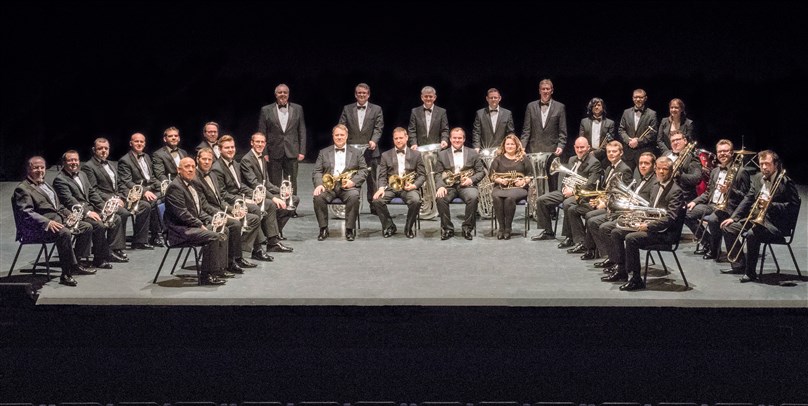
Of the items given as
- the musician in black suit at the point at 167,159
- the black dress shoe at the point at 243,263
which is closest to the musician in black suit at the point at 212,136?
the musician in black suit at the point at 167,159

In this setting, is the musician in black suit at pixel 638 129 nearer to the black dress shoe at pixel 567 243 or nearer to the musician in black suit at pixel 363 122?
the black dress shoe at pixel 567 243

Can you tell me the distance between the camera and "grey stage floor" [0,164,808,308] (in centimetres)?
641

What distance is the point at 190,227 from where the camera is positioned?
22.6 ft

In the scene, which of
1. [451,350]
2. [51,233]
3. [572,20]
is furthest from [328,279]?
[572,20]

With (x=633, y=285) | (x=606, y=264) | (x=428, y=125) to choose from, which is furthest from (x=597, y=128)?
(x=633, y=285)

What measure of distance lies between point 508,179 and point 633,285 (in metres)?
2.12

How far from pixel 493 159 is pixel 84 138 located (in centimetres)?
533

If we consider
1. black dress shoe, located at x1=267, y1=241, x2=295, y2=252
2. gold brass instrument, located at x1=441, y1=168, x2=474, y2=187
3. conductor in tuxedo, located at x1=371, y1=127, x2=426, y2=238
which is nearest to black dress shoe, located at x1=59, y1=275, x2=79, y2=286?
black dress shoe, located at x1=267, y1=241, x2=295, y2=252

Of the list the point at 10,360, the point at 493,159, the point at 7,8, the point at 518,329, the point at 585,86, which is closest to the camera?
the point at 10,360

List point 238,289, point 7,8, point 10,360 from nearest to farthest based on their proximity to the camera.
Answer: point 10,360, point 238,289, point 7,8

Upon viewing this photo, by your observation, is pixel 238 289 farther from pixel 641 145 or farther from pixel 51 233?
pixel 641 145

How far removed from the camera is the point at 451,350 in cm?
588

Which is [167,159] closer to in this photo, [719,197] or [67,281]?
[67,281]

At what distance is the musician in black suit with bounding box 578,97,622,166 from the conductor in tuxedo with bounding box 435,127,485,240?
1151mm
